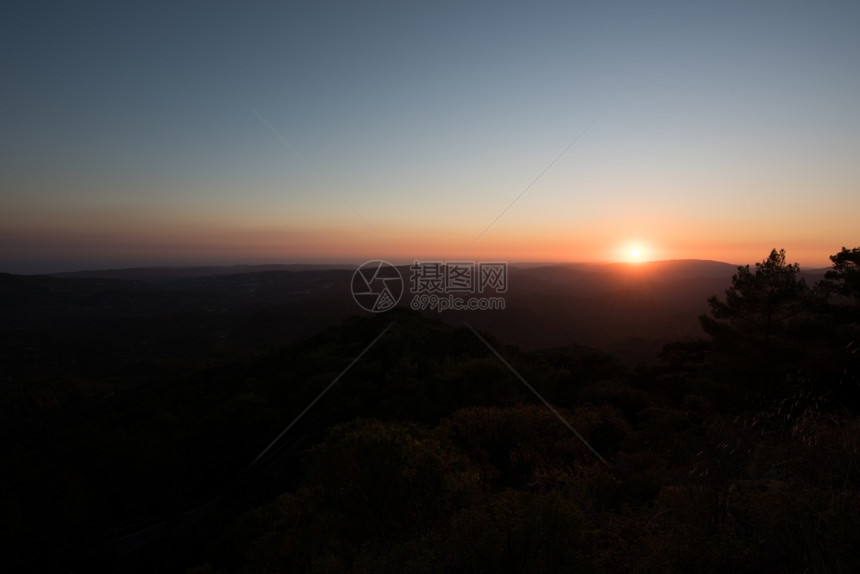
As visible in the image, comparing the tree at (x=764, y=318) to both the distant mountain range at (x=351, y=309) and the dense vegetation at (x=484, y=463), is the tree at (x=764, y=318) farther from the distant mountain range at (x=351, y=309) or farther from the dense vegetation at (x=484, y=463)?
the distant mountain range at (x=351, y=309)

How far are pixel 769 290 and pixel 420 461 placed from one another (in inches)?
723

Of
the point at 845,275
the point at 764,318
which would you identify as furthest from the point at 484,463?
the point at 845,275

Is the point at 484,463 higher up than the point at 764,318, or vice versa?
the point at 764,318

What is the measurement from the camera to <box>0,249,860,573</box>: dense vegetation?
5.05m

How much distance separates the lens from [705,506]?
A: 17.5 ft

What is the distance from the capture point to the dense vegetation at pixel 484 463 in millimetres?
5047

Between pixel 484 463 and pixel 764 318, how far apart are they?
1585 cm

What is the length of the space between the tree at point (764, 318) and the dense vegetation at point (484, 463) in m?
0.08

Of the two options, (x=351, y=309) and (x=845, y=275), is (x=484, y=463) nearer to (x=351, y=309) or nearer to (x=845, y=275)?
(x=845, y=275)

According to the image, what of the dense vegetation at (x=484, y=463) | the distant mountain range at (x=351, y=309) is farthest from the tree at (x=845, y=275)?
the distant mountain range at (x=351, y=309)

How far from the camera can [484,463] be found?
12086 mm

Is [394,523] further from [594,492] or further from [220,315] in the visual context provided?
[220,315]

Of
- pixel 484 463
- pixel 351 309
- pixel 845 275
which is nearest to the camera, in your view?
pixel 484 463

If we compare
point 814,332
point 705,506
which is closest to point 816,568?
point 705,506
